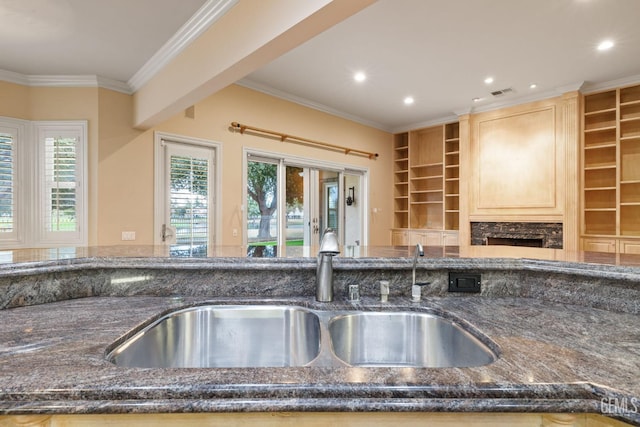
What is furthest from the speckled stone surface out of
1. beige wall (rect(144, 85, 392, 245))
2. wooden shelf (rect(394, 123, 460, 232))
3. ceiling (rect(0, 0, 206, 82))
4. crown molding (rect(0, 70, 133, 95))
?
wooden shelf (rect(394, 123, 460, 232))

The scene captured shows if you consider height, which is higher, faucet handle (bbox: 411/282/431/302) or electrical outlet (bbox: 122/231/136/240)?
electrical outlet (bbox: 122/231/136/240)

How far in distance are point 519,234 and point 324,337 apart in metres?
4.93

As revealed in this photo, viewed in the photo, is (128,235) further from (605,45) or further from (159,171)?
(605,45)

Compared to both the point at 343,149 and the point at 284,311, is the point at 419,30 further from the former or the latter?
the point at 284,311

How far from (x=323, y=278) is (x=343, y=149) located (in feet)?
14.7

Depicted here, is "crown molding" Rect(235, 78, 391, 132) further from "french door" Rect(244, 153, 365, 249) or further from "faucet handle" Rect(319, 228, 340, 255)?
"faucet handle" Rect(319, 228, 340, 255)

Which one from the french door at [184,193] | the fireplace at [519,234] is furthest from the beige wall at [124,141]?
the fireplace at [519,234]

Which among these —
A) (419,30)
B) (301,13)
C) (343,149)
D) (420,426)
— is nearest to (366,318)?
(420,426)

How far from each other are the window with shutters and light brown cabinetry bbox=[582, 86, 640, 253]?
247 inches

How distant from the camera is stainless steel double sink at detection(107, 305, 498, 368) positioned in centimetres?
114

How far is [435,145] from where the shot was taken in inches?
251

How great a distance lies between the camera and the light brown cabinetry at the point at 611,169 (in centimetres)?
426

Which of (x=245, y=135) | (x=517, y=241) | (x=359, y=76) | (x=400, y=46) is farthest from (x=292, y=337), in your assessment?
(x=517, y=241)

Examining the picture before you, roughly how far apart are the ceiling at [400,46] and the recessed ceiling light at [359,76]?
Result: 0.07 m
